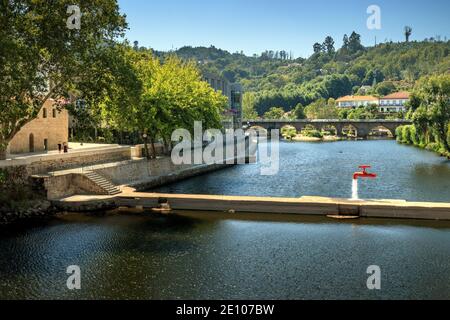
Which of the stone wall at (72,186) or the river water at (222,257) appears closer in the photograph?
the river water at (222,257)

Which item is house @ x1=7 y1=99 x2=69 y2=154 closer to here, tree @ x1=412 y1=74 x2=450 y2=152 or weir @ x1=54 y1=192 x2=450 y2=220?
weir @ x1=54 y1=192 x2=450 y2=220

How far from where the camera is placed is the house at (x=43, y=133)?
6008 cm

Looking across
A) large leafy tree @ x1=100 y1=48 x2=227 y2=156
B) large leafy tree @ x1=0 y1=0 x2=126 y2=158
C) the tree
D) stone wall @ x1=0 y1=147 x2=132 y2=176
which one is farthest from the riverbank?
large leafy tree @ x1=0 y1=0 x2=126 y2=158

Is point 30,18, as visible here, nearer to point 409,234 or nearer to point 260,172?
point 409,234

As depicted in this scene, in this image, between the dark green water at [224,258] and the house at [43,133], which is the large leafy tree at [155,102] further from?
the dark green water at [224,258]

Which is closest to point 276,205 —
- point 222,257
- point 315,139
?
point 222,257

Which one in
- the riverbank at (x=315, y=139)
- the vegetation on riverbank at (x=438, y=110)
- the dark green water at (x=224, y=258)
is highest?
the vegetation on riverbank at (x=438, y=110)

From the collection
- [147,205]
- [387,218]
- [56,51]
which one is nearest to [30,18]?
[56,51]

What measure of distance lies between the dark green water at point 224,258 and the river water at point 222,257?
0.06 m

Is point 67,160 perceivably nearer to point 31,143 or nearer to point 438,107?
point 31,143

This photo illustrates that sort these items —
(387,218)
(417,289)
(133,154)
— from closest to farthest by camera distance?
(417,289)
(387,218)
(133,154)

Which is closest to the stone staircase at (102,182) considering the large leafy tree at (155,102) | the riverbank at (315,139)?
the large leafy tree at (155,102)

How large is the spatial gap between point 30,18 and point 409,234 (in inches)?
1464

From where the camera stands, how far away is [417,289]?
2755cm
